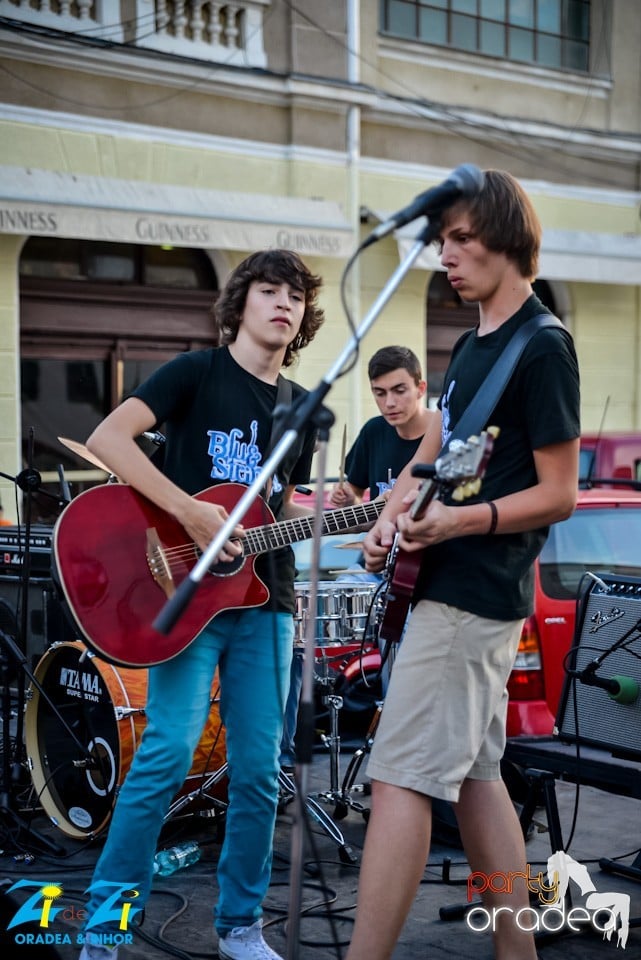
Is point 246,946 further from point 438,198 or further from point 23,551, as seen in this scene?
point 23,551

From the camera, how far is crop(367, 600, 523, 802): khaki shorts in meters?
2.80

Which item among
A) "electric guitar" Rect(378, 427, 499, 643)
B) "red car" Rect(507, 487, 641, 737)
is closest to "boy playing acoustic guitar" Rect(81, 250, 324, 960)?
"electric guitar" Rect(378, 427, 499, 643)

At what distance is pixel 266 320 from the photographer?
357 cm

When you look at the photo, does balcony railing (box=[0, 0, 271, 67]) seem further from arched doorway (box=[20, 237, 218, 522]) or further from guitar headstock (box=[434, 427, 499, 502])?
guitar headstock (box=[434, 427, 499, 502])

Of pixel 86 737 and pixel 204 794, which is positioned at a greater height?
pixel 86 737

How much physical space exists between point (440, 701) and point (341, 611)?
2.10 m

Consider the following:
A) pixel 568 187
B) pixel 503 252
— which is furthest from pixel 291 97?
pixel 503 252

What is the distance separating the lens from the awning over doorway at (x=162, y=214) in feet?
31.3

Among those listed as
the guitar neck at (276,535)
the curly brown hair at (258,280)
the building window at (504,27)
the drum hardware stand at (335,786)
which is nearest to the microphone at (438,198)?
the curly brown hair at (258,280)

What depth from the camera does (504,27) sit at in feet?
45.1

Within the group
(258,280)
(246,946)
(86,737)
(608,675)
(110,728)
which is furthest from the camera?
(86,737)

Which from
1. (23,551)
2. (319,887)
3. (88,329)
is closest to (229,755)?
(319,887)

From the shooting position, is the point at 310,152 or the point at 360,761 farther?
the point at 310,152

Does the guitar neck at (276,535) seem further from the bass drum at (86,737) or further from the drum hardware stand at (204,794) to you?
the drum hardware stand at (204,794)
